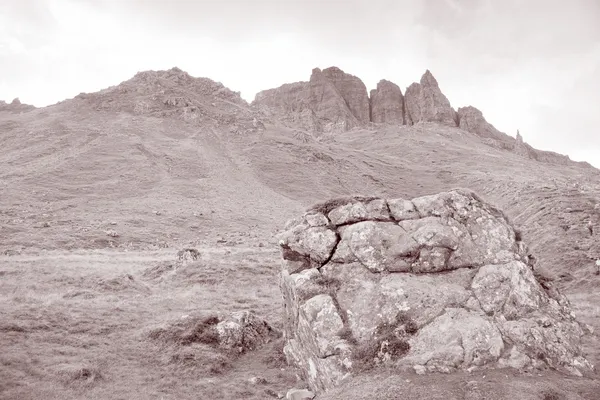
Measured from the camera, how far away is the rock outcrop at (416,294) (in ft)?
42.9

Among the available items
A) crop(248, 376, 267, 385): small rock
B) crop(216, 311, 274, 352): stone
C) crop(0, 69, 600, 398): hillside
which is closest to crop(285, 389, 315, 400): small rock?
crop(248, 376, 267, 385): small rock

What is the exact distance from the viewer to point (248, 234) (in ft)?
207

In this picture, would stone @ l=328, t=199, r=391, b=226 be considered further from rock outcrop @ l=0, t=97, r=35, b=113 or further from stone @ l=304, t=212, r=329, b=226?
rock outcrop @ l=0, t=97, r=35, b=113

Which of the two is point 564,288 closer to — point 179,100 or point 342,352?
point 342,352

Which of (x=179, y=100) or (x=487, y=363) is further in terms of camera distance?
(x=179, y=100)

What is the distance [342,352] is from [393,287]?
309 centimetres

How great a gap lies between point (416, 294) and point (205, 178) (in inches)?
3336

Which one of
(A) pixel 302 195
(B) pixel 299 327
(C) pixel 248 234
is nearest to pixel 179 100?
(A) pixel 302 195

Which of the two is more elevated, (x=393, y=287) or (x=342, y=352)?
(x=393, y=287)

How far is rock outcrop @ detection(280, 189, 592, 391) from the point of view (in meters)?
13.1

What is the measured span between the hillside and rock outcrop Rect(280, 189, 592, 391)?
27.0ft

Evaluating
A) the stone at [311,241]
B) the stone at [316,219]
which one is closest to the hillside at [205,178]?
the stone at [311,241]

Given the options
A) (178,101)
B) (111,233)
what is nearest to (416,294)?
(111,233)

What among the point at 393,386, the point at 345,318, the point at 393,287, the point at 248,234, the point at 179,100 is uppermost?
the point at 179,100
